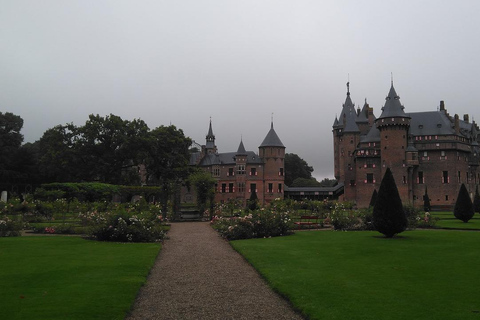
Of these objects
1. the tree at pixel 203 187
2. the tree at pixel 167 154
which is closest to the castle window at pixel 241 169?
the tree at pixel 167 154

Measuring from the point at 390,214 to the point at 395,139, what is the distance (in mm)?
40588

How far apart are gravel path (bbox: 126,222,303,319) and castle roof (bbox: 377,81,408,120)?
155 ft

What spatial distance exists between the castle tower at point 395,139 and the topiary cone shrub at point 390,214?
1540 inches

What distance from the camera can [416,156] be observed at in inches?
2194

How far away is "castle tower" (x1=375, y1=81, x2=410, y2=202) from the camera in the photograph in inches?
2184

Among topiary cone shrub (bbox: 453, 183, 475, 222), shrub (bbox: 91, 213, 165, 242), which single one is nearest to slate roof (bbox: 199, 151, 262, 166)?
topiary cone shrub (bbox: 453, 183, 475, 222)

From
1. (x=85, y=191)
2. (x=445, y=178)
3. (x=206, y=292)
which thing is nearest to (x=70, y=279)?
(x=206, y=292)

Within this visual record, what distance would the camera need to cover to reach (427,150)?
57844mm

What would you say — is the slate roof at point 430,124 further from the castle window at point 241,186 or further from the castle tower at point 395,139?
the castle window at point 241,186

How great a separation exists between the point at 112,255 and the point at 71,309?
666 cm

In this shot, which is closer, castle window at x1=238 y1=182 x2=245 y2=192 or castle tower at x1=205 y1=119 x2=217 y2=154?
castle window at x1=238 y1=182 x2=245 y2=192

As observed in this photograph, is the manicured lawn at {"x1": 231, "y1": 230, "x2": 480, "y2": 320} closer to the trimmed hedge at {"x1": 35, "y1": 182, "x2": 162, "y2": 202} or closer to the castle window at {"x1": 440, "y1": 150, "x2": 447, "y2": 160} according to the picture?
the trimmed hedge at {"x1": 35, "y1": 182, "x2": 162, "y2": 202}

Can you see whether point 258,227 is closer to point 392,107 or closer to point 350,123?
point 392,107

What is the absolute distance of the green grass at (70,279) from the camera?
7.29 m
